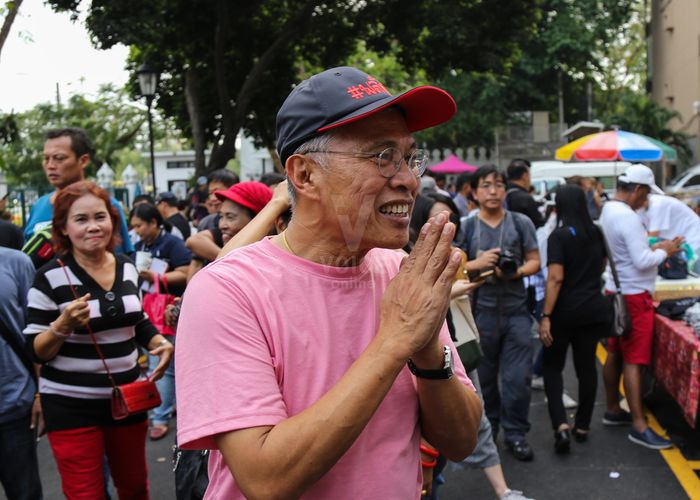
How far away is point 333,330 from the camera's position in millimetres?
1601

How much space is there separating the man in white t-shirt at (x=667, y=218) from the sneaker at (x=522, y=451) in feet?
9.01

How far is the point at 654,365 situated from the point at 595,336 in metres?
0.82

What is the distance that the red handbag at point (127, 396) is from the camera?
328 cm

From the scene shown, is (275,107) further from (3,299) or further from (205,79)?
→ (3,299)

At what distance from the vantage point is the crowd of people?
147cm

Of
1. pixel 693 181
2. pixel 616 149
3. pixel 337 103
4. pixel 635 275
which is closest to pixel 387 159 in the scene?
pixel 337 103

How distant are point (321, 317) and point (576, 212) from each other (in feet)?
13.7

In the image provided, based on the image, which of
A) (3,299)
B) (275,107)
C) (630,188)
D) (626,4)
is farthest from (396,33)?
(626,4)

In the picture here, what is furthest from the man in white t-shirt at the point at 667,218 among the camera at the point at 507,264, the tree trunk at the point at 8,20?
the tree trunk at the point at 8,20

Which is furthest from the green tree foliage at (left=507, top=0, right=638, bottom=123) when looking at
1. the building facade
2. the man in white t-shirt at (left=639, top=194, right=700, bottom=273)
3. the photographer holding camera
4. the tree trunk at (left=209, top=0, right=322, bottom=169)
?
the photographer holding camera

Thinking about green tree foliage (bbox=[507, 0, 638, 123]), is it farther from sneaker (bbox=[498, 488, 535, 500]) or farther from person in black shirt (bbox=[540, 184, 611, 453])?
sneaker (bbox=[498, 488, 535, 500])

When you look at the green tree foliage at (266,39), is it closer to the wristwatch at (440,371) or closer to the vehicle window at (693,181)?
the vehicle window at (693,181)

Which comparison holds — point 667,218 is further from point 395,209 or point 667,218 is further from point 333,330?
point 333,330

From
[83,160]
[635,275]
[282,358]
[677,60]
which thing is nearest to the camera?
[282,358]
